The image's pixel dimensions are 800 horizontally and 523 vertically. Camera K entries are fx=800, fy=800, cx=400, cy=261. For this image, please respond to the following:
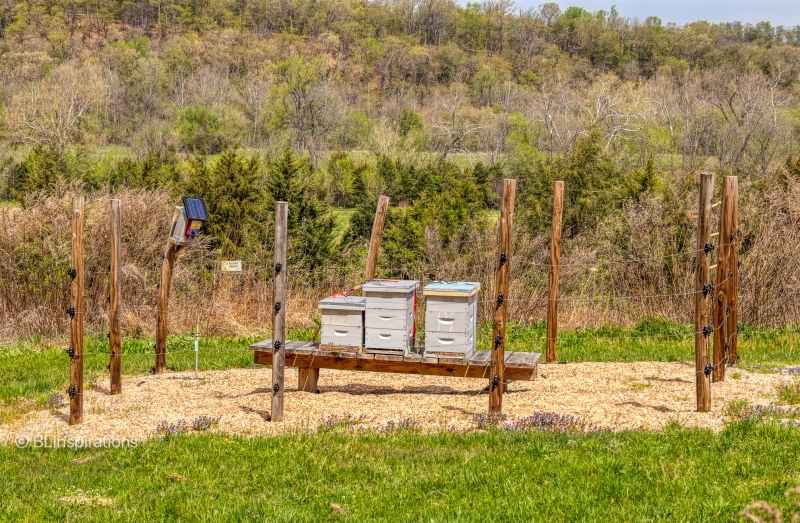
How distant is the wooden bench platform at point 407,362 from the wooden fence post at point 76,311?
1.83 meters

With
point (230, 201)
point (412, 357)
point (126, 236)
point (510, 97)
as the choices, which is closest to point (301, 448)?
point (412, 357)

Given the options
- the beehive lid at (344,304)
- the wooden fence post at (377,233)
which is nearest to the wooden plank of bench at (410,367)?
the beehive lid at (344,304)

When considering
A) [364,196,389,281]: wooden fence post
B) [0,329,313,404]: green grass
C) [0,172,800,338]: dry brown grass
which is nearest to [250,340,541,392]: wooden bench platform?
[364,196,389,281]: wooden fence post

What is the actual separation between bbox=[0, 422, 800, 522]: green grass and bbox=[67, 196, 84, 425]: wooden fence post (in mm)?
822

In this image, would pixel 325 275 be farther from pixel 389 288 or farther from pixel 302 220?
pixel 389 288

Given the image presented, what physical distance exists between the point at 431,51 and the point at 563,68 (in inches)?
914

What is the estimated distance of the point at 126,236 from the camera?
14.7 metres

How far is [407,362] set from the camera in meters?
8.19

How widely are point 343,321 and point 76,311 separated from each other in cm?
259

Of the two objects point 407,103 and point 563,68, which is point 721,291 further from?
point 563,68

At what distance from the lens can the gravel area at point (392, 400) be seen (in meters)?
Result: 7.62

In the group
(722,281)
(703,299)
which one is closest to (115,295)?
(703,299)

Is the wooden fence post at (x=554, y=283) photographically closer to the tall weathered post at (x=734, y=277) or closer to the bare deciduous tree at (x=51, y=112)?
the tall weathered post at (x=734, y=277)

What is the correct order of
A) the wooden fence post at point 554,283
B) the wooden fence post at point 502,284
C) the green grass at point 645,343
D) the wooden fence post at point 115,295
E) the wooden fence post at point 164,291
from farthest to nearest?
the green grass at point 645,343 < the wooden fence post at point 554,283 < the wooden fence post at point 164,291 < the wooden fence post at point 115,295 < the wooden fence post at point 502,284
